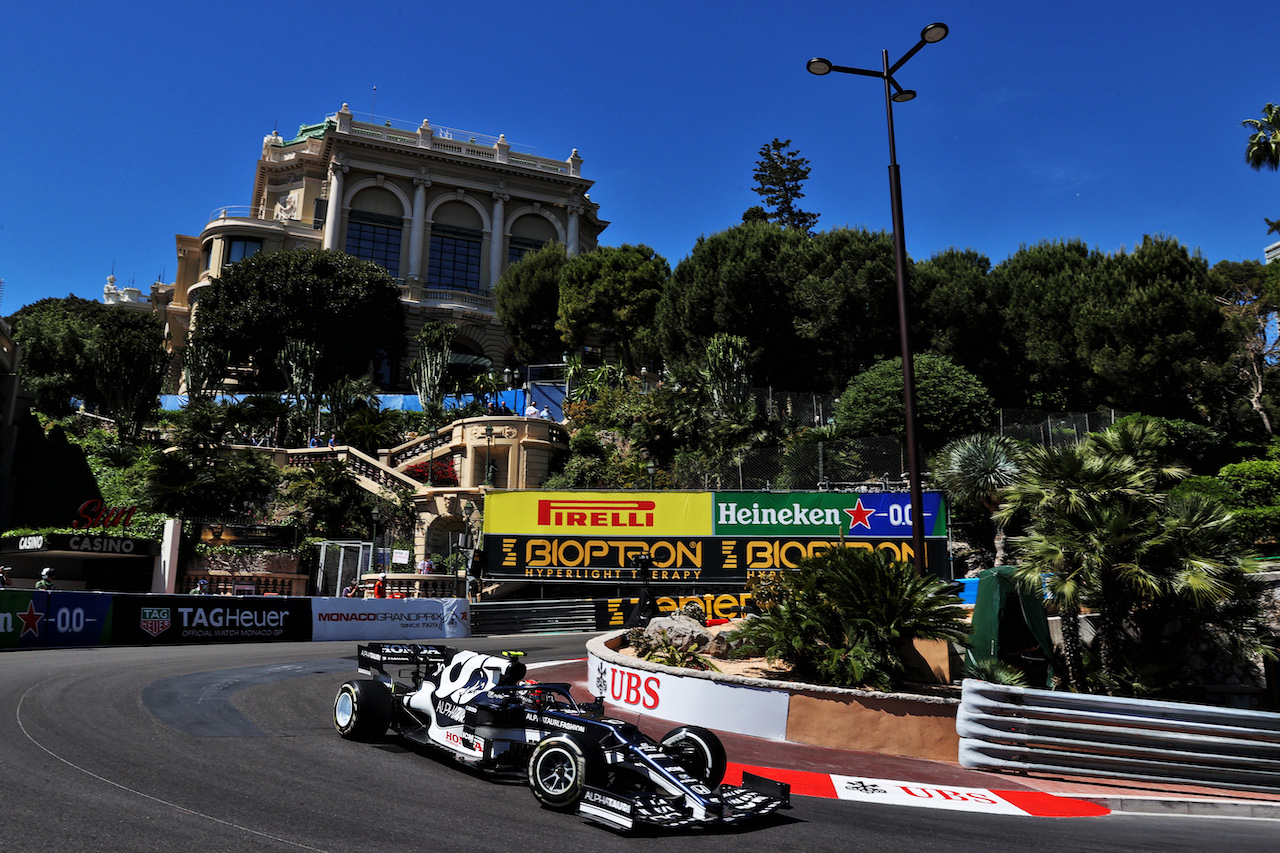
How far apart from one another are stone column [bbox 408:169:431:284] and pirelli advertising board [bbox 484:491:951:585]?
42819 millimetres

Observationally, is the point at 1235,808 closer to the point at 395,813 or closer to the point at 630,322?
the point at 395,813

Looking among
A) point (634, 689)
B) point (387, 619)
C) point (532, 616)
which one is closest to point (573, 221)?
point (532, 616)

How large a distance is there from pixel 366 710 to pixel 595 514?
59.4 ft

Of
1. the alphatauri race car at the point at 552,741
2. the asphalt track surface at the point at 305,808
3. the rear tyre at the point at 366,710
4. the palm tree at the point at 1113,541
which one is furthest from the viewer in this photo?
the palm tree at the point at 1113,541

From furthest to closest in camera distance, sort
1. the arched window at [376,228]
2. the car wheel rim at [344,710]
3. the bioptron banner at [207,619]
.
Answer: the arched window at [376,228], the bioptron banner at [207,619], the car wheel rim at [344,710]

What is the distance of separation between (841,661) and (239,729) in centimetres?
781

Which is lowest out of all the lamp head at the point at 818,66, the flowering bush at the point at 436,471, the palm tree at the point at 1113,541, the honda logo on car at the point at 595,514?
the palm tree at the point at 1113,541

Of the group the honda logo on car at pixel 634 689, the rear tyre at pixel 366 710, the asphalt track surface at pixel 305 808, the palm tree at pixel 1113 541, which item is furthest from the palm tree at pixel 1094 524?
the rear tyre at pixel 366 710

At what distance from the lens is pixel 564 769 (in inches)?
301

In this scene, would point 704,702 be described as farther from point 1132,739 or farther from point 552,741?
point 1132,739

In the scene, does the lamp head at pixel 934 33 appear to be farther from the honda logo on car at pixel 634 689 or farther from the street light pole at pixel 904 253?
the honda logo on car at pixel 634 689

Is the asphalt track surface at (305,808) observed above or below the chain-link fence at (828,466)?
below

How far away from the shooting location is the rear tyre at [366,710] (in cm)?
988

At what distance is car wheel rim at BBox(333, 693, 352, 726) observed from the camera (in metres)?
10.1
